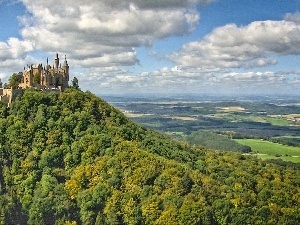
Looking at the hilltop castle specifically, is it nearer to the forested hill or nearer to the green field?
the forested hill

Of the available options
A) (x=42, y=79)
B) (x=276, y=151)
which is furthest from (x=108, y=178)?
(x=276, y=151)

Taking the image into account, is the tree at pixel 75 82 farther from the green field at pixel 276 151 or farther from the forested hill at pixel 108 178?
the green field at pixel 276 151

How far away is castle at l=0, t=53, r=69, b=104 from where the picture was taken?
88.9 m

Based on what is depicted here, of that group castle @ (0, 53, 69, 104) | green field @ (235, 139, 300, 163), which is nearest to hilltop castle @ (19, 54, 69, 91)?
castle @ (0, 53, 69, 104)

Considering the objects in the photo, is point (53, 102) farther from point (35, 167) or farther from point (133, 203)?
point (133, 203)

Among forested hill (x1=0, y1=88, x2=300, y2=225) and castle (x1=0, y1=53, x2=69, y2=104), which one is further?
castle (x1=0, y1=53, x2=69, y2=104)

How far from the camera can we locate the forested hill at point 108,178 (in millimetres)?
66062

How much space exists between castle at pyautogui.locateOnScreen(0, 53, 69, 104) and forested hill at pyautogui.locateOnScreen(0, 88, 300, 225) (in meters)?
3.26

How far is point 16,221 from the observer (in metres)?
69.9

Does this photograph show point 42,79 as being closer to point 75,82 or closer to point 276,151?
point 75,82

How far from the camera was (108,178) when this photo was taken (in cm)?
7106

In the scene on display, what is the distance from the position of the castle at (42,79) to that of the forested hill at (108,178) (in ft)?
10.7

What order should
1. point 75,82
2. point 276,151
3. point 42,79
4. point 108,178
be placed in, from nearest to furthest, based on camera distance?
point 108,178
point 42,79
point 75,82
point 276,151

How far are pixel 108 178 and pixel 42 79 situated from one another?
111 ft
